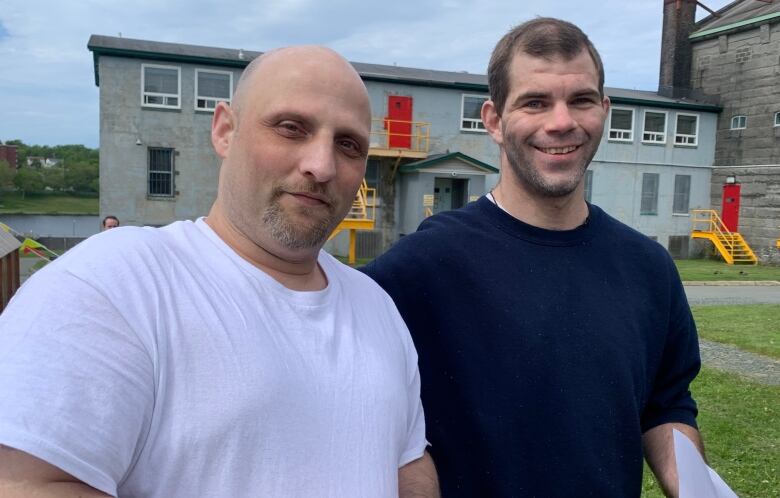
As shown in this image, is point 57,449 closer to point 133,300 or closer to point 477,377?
point 133,300

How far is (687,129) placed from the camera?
29688mm

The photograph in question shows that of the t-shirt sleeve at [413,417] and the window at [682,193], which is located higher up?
the window at [682,193]

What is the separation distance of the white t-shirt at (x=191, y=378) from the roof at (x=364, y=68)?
1953 cm

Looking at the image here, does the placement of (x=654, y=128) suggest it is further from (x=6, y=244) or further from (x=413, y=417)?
(x=413, y=417)

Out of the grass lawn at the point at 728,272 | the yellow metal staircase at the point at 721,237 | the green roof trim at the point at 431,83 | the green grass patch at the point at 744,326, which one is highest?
the green roof trim at the point at 431,83

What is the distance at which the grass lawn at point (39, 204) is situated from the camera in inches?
1889

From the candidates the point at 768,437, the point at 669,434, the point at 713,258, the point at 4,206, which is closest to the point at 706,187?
the point at 713,258

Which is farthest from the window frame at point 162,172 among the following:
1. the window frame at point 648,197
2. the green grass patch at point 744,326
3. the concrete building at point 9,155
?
the concrete building at point 9,155

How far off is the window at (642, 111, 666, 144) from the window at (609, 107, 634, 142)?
27.9 inches

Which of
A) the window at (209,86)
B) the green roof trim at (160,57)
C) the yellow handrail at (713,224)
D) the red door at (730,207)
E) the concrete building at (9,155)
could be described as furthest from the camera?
the concrete building at (9,155)

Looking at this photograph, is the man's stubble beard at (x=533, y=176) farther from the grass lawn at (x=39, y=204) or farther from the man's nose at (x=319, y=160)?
the grass lawn at (x=39, y=204)

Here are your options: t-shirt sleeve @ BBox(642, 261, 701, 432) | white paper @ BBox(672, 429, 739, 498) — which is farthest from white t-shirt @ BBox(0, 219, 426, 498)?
t-shirt sleeve @ BBox(642, 261, 701, 432)

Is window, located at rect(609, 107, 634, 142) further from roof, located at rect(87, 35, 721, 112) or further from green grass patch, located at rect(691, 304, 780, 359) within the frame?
green grass patch, located at rect(691, 304, 780, 359)

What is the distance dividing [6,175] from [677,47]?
4816 cm
